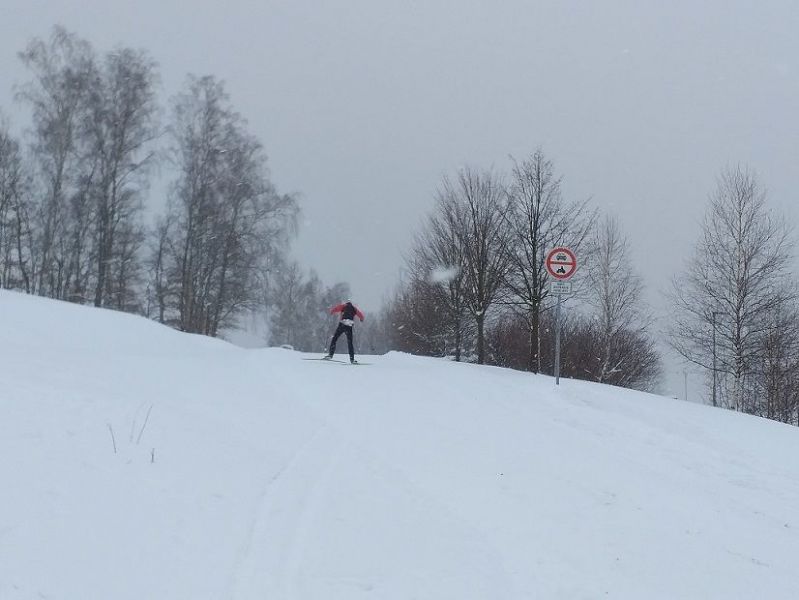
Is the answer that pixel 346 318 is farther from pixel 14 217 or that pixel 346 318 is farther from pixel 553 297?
pixel 14 217

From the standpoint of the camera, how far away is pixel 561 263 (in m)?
13.1

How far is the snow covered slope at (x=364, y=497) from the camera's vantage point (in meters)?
4.20

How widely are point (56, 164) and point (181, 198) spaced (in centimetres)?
573

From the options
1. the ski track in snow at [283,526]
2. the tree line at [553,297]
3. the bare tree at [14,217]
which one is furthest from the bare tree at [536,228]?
the bare tree at [14,217]

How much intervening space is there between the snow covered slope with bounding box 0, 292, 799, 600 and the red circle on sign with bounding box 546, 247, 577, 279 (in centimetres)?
315

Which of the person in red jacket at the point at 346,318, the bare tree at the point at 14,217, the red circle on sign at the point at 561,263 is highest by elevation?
the bare tree at the point at 14,217

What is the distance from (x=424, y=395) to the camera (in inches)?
462

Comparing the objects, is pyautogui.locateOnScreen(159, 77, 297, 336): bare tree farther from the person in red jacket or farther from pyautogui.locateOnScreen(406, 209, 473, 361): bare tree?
the person in red jacket

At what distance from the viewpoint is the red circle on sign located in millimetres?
13023

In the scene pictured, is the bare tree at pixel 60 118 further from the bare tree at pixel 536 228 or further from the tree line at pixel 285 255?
the bare tree at pixel 536 228

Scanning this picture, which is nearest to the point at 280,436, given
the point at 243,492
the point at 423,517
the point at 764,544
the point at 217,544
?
the point at 243,492

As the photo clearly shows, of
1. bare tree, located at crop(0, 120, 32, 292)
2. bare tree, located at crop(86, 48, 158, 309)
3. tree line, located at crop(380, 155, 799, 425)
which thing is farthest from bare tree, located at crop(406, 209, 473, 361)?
bare tree, located at crop(0, 120, 32, 292)

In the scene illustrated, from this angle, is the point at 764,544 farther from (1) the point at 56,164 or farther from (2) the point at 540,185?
(1) the point at 56,164

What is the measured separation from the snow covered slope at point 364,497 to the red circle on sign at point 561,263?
3.15 m
